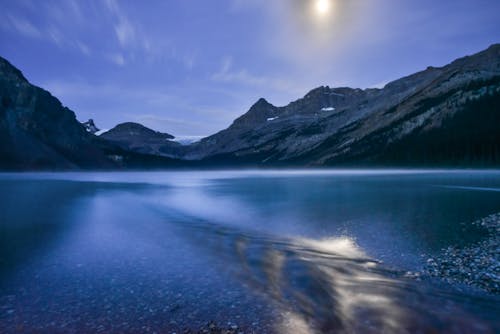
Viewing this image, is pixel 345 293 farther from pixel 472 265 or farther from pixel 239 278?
pixel 472 265

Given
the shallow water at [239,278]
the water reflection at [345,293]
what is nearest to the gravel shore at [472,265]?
the shallow water at [239,278]

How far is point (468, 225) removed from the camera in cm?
2112

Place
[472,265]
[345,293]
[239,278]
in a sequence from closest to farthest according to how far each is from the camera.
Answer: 1. [345,293]
2. [239,278]
3. [472,265]

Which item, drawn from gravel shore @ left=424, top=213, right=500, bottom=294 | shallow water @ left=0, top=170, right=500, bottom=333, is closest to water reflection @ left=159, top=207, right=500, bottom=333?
shallow water @ left=0, top=170, right=500, bottom=333

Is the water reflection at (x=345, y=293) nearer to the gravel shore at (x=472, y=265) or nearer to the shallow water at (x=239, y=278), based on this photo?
the shallow water at (x=239, y=278)

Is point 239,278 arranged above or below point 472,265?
below

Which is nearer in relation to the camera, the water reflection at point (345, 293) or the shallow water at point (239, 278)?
the water reflection at point (345, 293)

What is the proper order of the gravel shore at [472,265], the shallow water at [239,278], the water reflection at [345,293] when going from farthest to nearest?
the gravel shore at [472,265] → the shallow water at [239,278] → the water reflection at [345,293]

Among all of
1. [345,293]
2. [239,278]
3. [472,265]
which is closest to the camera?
[345,293]

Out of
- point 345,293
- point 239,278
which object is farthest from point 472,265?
point 239,278

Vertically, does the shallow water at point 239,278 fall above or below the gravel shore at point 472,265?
below

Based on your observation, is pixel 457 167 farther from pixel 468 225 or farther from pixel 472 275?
pixel 472 275

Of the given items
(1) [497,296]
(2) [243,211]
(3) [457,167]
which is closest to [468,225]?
(1) [497,296]

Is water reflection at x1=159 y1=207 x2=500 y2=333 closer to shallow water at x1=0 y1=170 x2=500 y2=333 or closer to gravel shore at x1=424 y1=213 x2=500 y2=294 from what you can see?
shallow water at x1=0 y1=170 x2=500 y2=333
